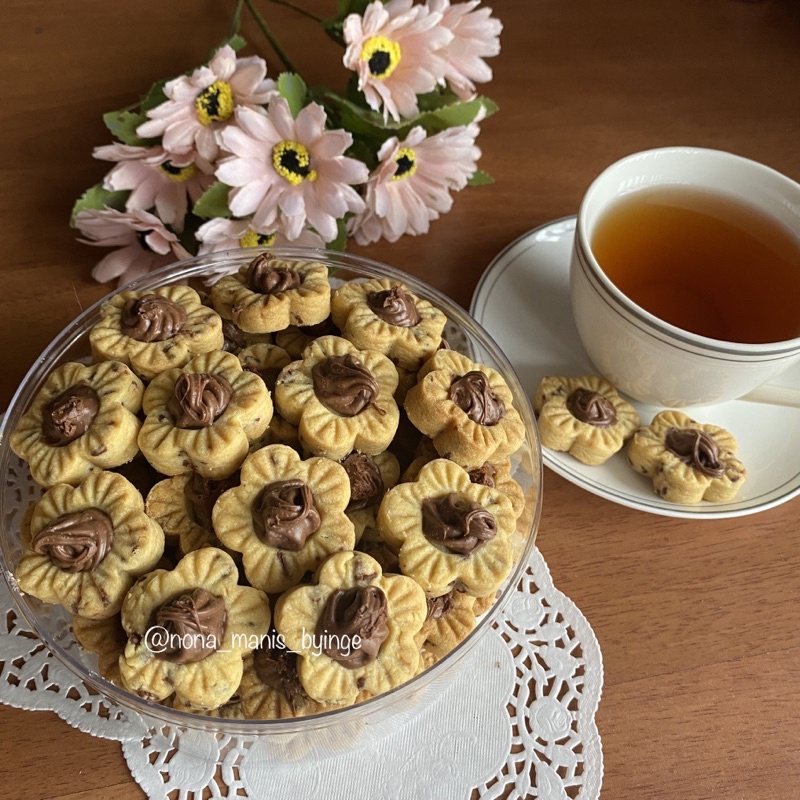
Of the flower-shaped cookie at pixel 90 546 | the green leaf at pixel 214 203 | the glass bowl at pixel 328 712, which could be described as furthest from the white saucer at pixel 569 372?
the flower-shaped cookie at pixel 90 546

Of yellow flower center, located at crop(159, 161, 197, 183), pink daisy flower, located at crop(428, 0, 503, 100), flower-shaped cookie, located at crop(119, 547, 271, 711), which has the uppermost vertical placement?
pink daisy flower, located at crop(428, 0, 503, 100)

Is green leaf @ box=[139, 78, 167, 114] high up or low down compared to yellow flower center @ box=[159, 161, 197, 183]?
up

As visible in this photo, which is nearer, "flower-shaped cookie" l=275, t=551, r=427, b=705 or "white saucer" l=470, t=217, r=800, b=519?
"flower-shaped cookie" l=275, t=551, r=427, b=705

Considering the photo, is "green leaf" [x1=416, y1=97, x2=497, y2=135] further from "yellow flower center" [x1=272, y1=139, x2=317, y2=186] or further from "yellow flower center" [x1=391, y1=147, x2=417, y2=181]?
"yellow flower center" [x1=272, y1=139, x2=317, y2=186]

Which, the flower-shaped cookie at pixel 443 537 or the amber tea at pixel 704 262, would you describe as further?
the amber tea at pixel 704 262

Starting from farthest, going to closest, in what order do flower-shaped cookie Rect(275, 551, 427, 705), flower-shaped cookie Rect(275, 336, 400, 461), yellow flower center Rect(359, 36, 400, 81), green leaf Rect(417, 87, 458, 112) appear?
1. green leaf Rect(417, 87, 458, 112)
2. yellow flower center Rect(359, 36, 400, 81)
3. flower-shaped cookie Rect(275, 336, 400, 461)
4. flower-shaped cookie Rect(275, 551, 427, 705)

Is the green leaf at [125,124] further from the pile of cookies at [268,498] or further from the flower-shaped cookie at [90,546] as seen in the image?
the flower-shaped cookie at [90,546]

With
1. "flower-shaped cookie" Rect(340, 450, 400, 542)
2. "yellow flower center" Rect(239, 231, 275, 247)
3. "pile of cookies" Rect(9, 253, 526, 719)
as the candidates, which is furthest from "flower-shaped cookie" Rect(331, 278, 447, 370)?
"yellow flower center" Rect(239, 231, 275, 247)
